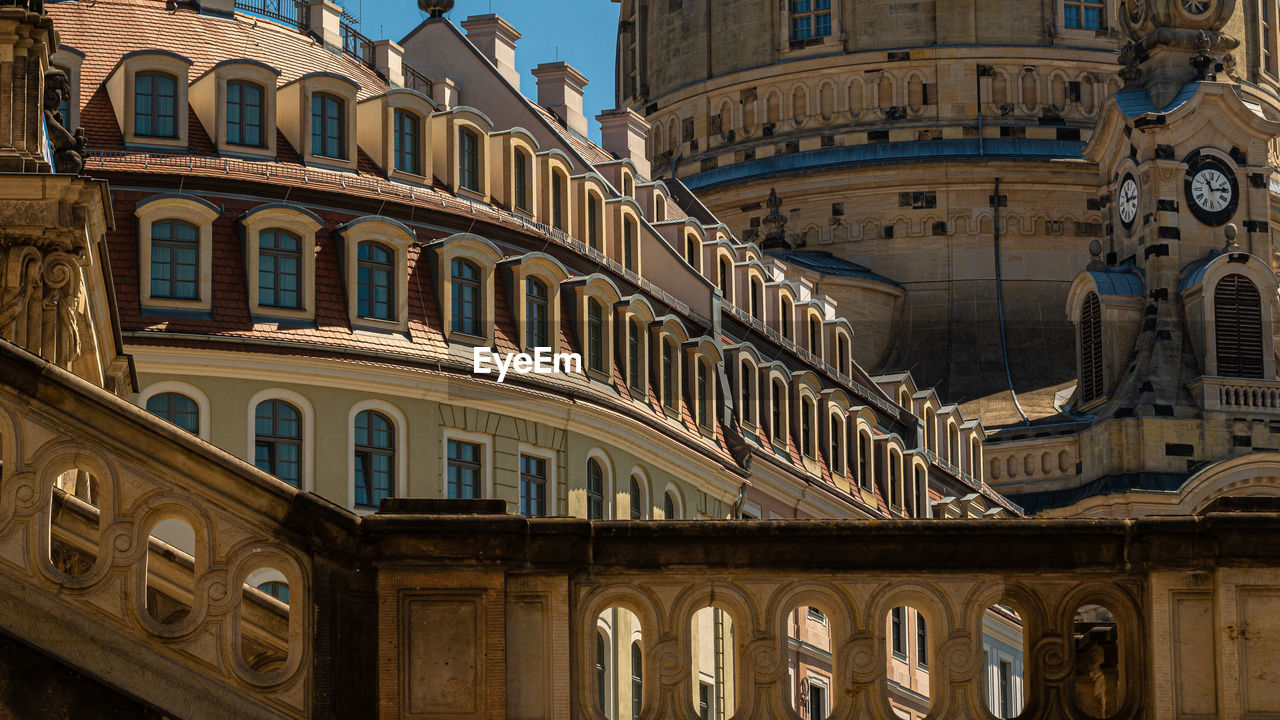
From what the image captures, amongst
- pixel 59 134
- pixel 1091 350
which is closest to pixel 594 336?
pixel 59 134

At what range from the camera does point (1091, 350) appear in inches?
3716

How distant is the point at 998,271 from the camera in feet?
343

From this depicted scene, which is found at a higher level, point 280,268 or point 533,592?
point 280,268

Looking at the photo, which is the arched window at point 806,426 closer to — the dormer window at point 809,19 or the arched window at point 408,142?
the arched window at point 408,142

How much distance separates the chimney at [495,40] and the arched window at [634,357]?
38.5 ft

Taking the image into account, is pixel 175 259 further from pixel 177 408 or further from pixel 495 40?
pixel 495 40

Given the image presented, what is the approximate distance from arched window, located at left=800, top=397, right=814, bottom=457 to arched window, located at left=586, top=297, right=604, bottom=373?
40.0 ft

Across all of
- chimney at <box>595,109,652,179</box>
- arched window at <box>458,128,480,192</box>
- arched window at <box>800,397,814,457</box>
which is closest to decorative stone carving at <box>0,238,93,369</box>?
arched window at <box>458,128,480,192</box>

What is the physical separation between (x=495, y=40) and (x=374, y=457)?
2063 centimetres

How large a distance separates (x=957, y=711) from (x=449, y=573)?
2.22 m

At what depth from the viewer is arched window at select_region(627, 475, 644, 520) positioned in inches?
2002

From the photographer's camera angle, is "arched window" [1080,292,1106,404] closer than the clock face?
No

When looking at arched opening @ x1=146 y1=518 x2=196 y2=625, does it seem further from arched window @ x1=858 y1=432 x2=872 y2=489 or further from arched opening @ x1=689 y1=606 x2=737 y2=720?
arched window @ x1=858 y1=432 x2=872 y2=489

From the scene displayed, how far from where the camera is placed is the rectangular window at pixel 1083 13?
361 ft
